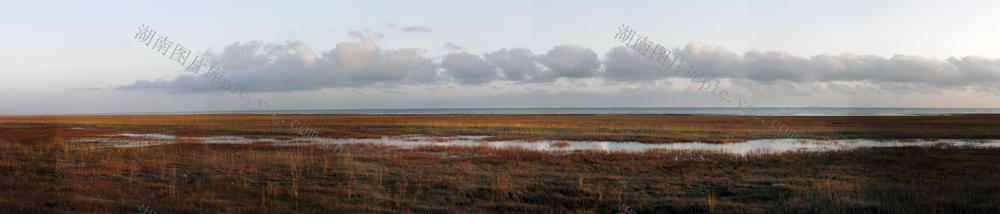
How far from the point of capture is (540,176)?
1473cm

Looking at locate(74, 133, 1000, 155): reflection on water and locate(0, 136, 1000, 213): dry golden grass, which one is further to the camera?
locate(74, 133, 1000, 155): reflection on water

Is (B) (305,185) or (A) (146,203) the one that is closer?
(A) (146,203)

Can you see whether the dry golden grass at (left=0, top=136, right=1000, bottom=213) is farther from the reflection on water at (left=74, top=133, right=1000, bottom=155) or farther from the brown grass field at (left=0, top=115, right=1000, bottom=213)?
the reflection on water at (left=74, top=133, right=1000, bottom=155)

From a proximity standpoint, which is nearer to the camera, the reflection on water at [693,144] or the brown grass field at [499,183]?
the brown grass field at [499,183]

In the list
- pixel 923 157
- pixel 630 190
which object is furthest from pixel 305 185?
pixel 923 157

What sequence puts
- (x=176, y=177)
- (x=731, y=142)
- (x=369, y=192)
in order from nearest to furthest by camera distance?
1. (x=369, y=192)
2. (x=176, y=177)
3. (x=731, y=142)

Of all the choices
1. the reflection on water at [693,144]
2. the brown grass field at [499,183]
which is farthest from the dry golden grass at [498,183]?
the reflection on water at [693,144]

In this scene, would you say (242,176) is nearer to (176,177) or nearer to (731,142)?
(176,177)

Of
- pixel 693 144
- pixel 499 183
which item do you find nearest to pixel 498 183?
pixel 499 183

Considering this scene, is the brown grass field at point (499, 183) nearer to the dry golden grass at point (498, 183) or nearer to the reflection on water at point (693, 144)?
the dry golden grass at point (498, 183)

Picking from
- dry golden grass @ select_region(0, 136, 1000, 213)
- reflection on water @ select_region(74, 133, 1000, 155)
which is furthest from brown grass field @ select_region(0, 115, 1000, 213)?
reflection on water @ select_region(74, 133, 1000, 155)

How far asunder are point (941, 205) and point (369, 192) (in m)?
12.7

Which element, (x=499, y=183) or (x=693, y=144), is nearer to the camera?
(x=499, y=183)

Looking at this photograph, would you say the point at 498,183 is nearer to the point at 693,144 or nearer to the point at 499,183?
the point at 499,183
